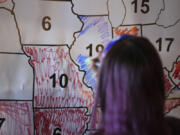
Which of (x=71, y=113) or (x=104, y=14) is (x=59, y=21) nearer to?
(x=104, y=14)

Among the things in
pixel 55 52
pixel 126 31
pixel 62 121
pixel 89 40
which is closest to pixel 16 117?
A: pixel 62 121

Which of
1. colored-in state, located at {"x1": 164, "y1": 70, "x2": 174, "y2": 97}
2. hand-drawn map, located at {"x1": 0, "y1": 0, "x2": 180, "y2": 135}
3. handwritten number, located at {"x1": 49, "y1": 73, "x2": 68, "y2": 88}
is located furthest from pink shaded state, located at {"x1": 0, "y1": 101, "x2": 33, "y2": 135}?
colored-in state, located at {"x1": 164, "y1": 70, "x2": 174, "y2": 97}

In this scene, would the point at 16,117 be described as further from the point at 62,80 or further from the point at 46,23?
the point at 46,23

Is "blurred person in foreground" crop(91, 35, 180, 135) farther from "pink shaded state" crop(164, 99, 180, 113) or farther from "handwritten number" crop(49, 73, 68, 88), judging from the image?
"pink shaded state" crop(164, 99, 180, 113)

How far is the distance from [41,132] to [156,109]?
564 millimetres

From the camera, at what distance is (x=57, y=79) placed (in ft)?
3.37

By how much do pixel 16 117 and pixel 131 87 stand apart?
59cm

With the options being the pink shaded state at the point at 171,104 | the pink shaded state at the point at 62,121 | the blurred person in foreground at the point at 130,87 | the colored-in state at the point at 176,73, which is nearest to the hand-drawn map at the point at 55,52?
the pink shaded state at the point at 62,121

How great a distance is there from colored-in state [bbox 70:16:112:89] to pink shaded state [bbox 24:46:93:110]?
Result: 0.10 ft

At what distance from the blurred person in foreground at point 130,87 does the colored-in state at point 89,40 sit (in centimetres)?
43

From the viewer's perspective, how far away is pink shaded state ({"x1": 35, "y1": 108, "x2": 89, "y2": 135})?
1019 mm

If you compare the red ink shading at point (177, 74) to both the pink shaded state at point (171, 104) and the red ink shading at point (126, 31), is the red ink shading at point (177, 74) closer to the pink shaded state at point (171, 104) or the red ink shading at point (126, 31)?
the pink shaded state at point (171, 104)

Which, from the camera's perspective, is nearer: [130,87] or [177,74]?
[130,87]

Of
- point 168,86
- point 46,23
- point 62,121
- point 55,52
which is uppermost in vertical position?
point 46,23
